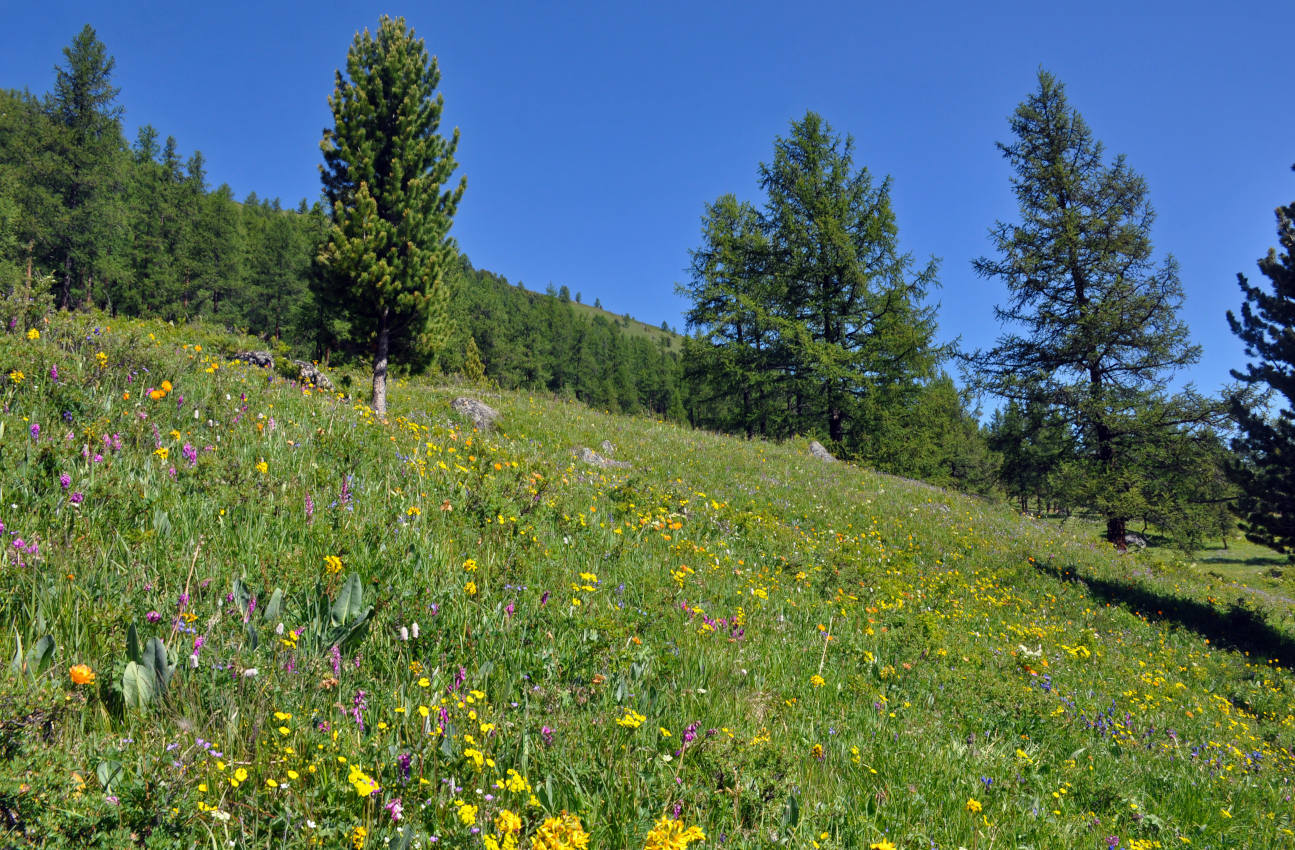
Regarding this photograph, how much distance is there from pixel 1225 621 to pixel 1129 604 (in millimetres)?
2591

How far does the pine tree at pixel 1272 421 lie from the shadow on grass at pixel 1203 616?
1744 millimetres

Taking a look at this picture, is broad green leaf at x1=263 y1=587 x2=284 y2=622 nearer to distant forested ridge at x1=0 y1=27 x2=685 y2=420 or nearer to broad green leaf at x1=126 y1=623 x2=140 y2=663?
broad green leaf at x1=126 y1=623 x2=140 y2=663

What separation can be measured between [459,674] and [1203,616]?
1655 cm

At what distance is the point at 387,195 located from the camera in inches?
471

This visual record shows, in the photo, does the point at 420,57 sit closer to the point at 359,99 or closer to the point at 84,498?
the point at 359,99

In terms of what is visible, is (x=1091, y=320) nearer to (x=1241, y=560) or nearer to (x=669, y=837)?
(x=669, y=837)

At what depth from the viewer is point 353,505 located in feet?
14.2

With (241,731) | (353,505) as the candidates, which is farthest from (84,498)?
(241,731)

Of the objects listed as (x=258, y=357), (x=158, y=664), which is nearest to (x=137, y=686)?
(x=158, y=664)

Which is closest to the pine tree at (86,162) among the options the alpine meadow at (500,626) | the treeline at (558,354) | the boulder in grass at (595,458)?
the treeline at (558,354)

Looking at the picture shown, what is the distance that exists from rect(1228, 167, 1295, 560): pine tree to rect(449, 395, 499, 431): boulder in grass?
16206 mm

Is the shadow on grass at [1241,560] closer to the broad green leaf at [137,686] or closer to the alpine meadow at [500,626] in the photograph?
the alpine meadow at [500,626]

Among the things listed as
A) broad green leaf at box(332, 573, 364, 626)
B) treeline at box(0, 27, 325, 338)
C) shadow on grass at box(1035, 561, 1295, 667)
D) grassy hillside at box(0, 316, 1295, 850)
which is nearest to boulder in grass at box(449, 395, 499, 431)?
grassy hillside at box(0, 316, 1295, 850)

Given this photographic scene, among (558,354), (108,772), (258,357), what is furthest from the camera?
(558,354)
